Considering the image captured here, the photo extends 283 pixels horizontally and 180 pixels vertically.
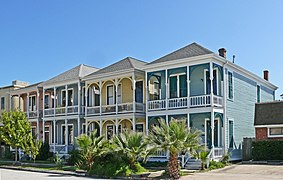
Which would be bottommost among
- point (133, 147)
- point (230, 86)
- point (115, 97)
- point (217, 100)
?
point (133, 147)

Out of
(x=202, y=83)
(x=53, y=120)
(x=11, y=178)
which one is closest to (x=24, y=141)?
(x=53, y=120)

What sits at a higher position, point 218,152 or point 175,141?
point 175,141

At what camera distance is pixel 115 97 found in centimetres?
3391

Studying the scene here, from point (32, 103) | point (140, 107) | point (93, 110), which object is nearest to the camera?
point (140, 107)

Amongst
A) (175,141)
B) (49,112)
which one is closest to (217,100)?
(175,141)

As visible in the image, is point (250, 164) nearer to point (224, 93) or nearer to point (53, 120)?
point (224, 93)

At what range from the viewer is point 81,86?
35.6 metres

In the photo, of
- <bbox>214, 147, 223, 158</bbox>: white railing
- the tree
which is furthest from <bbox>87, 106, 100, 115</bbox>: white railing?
<bbox>214, 147, 223, 158</bbox>: white railing

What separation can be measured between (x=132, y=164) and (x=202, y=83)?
916 centimetres

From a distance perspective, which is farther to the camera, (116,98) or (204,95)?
(116,98)

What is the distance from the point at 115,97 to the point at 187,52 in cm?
901

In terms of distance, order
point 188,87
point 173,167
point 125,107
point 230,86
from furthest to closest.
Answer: point 125,107 < point 230,86 < point 188,87 < point 173,167

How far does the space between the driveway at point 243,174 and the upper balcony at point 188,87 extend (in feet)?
16.2

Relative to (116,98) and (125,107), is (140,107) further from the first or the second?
(116,98)
